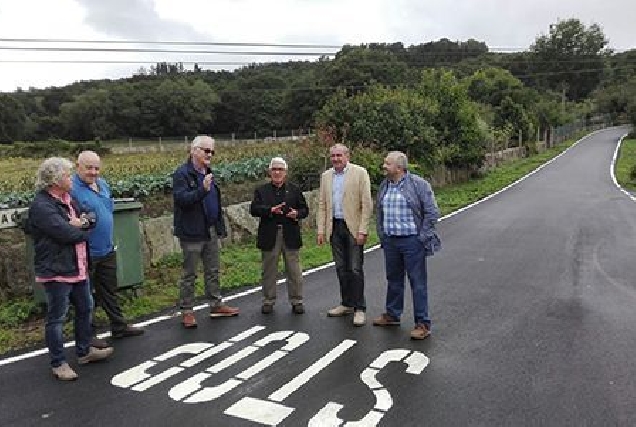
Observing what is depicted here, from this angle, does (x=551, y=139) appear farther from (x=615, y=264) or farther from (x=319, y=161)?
(x=615, y=264)

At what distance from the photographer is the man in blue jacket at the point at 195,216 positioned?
260 inches

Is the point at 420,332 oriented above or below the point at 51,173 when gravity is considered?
below

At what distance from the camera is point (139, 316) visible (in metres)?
7.29

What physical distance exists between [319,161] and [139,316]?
9.45 meters

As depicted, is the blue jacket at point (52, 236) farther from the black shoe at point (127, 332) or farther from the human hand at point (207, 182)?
the human hand at point (207, 182)

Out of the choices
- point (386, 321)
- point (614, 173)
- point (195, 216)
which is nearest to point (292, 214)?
point (195, 216)

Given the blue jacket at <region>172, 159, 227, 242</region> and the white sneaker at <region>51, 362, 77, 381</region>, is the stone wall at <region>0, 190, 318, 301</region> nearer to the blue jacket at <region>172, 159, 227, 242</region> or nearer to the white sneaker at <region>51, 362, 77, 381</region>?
the blue jacket at <region>172, 159, 227, 242</region>

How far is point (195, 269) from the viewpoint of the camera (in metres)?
6.88

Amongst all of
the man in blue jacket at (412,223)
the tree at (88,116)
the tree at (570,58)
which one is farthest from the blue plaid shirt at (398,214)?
the tree at (570,58)

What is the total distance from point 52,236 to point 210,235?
6.51 ft

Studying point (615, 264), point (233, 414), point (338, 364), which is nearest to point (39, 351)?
point (233, 414)

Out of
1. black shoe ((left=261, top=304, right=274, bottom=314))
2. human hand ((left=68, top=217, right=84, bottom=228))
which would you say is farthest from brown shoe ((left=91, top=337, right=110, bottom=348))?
black shoe ((left=261, top=304, right=274, bottom=314))

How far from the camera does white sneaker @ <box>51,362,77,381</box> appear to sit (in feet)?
17.4

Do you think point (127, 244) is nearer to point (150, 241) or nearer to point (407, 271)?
point (150, 241)
